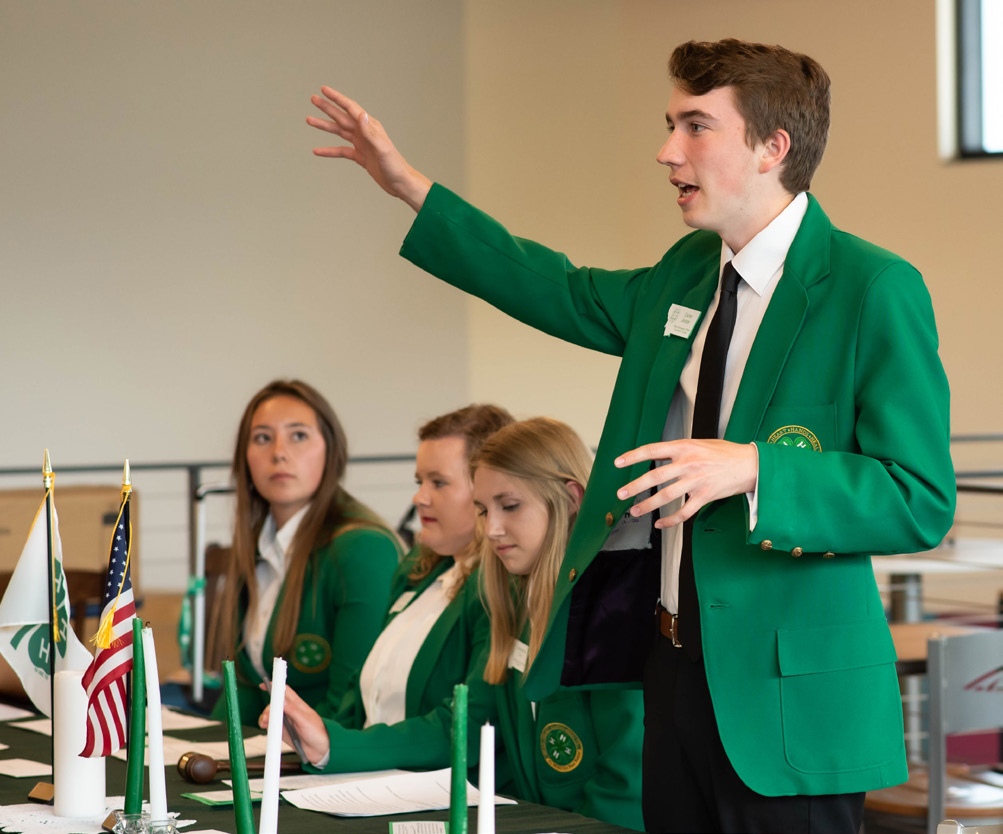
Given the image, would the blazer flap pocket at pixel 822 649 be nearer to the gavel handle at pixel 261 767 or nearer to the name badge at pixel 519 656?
the name badge at pixel 519 656

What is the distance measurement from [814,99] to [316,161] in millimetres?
6249

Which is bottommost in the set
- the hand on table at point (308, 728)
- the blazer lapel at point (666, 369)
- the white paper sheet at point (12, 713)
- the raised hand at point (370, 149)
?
the white paper sheet at point (12, 713)

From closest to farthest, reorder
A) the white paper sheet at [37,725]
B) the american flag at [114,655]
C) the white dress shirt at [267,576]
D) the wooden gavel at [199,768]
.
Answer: the american flag at [114,655] → the wooden gavel at [199,768] → the white paper sheet at [37,725] → the white dress shirt at [267,576]

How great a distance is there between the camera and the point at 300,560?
109 inches

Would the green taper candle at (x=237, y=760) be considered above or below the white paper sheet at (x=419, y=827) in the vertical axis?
above

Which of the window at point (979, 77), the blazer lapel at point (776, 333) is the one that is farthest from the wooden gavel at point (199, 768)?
the window at point (979, 77)

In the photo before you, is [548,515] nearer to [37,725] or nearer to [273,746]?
[37,725]

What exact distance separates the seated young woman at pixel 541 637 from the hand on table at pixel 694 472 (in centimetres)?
63

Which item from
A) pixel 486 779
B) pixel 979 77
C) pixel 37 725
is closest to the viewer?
pixel 486 779

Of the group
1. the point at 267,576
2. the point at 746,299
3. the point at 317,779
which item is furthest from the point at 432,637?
the point at 746,299

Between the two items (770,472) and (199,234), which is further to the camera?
(199,234)

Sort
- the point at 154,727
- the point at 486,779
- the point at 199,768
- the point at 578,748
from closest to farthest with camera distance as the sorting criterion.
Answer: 1. the point at 486,779
2. the point at 154,727
3. the point at 199,768
4. the point at 578,748

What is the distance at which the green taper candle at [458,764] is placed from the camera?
2.64 feet

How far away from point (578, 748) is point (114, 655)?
0.79m
